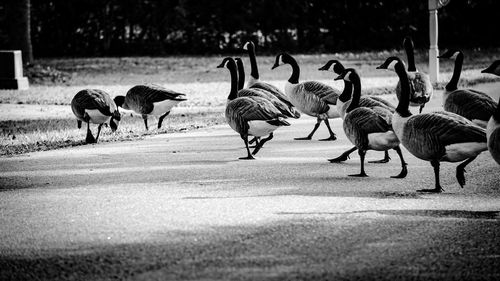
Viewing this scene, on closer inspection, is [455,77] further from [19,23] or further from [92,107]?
[19,23]

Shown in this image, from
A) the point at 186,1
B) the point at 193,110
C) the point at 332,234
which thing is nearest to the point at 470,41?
the point at 186,1

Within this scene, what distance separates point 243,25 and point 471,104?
24.0m

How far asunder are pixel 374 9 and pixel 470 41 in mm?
4074

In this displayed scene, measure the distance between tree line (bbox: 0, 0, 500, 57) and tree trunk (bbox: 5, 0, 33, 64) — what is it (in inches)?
297

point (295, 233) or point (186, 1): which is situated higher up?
point (186, 1)

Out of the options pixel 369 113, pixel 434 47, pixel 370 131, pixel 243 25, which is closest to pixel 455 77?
pixel 369 113

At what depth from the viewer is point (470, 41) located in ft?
114

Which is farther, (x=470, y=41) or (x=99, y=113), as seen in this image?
(x=470, y=41)

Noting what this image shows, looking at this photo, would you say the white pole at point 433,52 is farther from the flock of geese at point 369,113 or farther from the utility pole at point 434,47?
the flock of geese at point 369,113

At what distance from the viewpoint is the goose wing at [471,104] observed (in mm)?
9875

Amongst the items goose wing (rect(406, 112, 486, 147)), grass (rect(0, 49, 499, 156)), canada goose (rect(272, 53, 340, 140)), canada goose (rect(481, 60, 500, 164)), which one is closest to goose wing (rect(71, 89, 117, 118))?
grass (rect(0, 49, 499, 156))

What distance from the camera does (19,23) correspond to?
85.9ft

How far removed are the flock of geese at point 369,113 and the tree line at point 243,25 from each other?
19211mm

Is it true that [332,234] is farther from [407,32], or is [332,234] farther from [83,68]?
[407,32]
